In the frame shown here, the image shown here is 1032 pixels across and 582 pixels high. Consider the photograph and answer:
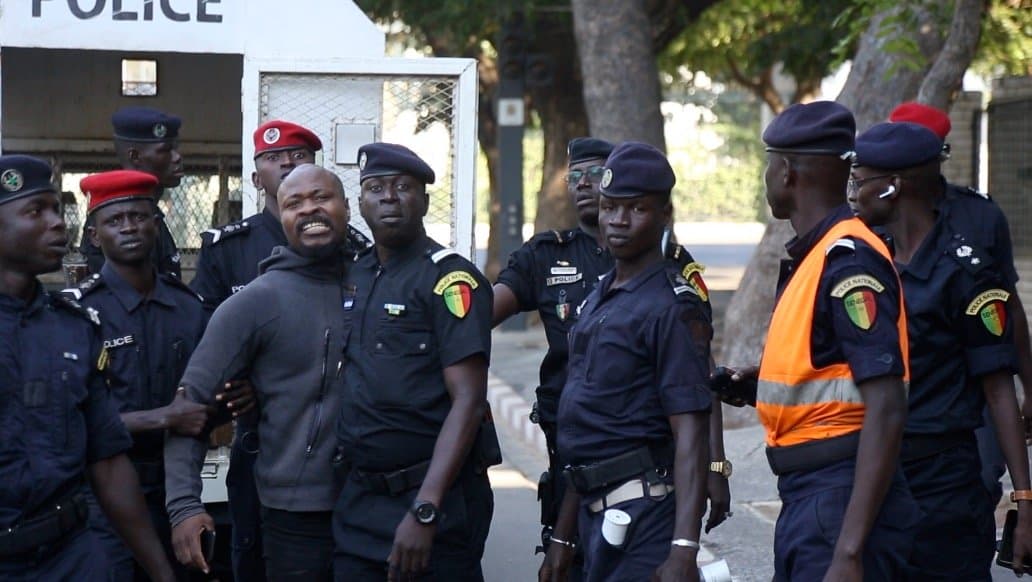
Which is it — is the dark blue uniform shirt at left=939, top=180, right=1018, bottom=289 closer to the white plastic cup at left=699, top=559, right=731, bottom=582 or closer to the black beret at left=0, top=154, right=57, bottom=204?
the white plastic cup at left=699, top=559, right=731, bottom=582

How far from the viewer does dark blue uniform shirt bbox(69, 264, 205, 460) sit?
4980 mm

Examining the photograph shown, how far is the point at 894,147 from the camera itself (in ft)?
14.9

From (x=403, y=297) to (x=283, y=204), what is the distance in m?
0.58

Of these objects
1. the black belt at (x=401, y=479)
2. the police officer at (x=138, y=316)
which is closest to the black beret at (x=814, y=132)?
the black belt at (x=401, y=479)

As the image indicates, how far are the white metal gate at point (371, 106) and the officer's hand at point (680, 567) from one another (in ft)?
9.28

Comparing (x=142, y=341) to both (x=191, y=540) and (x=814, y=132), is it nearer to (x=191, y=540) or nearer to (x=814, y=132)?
(x=191, y=540)

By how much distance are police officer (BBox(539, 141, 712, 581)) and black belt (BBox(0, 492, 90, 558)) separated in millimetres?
1324

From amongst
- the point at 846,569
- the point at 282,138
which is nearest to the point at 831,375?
the point at 846,569

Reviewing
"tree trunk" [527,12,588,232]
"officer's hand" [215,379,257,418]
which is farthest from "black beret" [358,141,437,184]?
"tree trunk" [527,12,588,232]

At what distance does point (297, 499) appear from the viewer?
4.66 m

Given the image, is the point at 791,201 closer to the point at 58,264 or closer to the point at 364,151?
the point at 364,151

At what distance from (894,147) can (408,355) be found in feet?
5.10

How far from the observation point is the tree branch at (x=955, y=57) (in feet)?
27.0

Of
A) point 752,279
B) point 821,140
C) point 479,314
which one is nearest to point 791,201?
point 821,140
